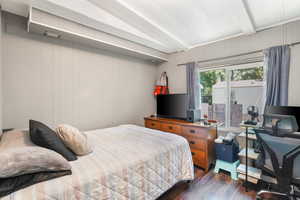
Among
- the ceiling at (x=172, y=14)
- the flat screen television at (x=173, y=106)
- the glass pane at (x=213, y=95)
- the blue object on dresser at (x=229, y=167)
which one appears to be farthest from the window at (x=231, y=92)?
the blue object on dresser at (x=229, y=167)

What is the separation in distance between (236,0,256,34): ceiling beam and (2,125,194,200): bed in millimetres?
1902

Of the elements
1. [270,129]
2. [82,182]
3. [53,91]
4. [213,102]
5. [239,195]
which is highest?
[53,91]

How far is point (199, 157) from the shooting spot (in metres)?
2.61

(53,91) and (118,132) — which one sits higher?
(53,91)

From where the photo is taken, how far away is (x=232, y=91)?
2.94 metres

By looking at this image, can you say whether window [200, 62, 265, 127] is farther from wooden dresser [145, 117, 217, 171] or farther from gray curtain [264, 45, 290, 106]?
wooden dresser [145, 117, 217, 171]

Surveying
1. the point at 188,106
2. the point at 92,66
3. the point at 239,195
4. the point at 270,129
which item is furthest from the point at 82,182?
the point at 188,106

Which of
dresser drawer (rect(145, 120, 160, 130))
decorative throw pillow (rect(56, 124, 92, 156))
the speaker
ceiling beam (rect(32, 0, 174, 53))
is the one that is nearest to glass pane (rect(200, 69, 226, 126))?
the speaker

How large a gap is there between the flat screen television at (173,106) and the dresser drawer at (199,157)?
2.48ft

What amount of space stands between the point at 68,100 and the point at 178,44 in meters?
2.52

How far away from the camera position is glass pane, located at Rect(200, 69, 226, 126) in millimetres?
3047

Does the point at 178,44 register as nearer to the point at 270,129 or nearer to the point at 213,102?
→ the point at 213,102

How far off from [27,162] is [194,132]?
94.2 inches

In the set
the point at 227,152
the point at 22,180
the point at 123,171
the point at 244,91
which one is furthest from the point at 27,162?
the point at 244,91
